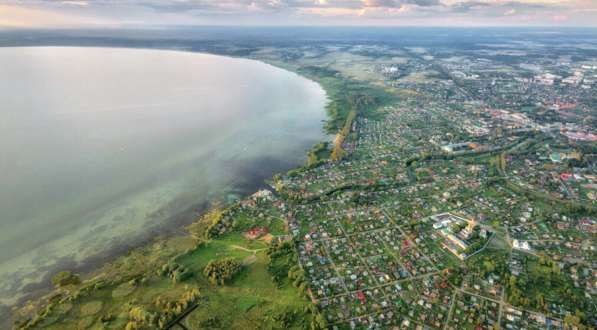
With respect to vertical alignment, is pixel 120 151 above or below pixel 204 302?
above

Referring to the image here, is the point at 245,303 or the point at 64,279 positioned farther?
the point at 64,279

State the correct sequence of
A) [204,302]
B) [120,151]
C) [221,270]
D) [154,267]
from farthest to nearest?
[120,151]
[154,267]
[221,270]
[204,302]

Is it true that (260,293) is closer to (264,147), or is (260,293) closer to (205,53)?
(264,147)

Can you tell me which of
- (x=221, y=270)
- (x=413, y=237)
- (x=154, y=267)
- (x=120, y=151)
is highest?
(x=120, y=151)

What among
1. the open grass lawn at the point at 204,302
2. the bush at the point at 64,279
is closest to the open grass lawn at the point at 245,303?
the open grass lawn at the point at 204,302

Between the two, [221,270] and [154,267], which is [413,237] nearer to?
[221,270]

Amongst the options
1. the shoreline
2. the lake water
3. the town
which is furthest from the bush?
the lake water

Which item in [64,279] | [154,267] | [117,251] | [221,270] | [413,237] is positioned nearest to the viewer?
[64,279]

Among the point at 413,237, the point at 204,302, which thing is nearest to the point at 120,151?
the point at 204,302

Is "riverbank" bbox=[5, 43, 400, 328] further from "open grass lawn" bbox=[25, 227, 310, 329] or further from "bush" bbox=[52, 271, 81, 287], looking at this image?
"bush" bbox=[52, 271, 81, 287]
